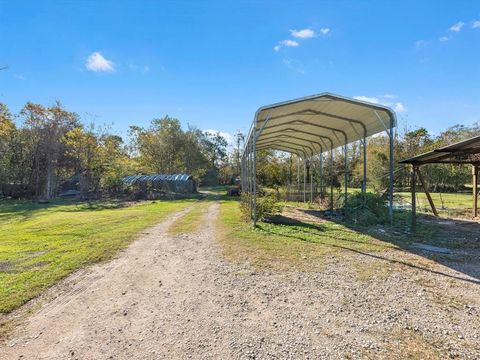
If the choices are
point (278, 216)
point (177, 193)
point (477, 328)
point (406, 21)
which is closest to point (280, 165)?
point (177, 193)

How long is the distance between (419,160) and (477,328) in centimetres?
646

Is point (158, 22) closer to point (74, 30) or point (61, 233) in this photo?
point (74, 30)

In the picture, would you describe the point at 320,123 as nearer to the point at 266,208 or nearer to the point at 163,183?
the point at 266,208

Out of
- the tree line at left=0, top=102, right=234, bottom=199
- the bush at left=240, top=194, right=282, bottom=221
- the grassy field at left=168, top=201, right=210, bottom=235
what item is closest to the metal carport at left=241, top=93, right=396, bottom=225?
the bush at left=240, top=194, right=282, bottom=221

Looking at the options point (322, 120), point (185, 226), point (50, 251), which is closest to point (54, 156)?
point (185, 226)

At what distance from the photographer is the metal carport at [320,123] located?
8023 millimetres

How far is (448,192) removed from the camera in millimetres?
Result: 23891

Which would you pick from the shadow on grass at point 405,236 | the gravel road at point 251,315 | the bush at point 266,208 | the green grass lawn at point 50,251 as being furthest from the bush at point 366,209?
the green grass lawn at point 50,251

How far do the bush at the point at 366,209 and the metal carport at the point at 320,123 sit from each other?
1.83 ft

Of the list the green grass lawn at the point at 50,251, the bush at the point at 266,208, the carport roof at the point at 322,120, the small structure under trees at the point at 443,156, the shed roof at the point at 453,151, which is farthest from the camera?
the bush at the point at 266,208

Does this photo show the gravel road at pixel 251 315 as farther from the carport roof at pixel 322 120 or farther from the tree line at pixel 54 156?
the tree line at pixel 54 156

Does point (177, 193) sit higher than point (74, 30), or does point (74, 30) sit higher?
point (74, 30)

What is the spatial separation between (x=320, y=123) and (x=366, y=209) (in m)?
3.85

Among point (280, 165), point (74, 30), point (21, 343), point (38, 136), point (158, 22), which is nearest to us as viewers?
Answer: point (21, 343)
